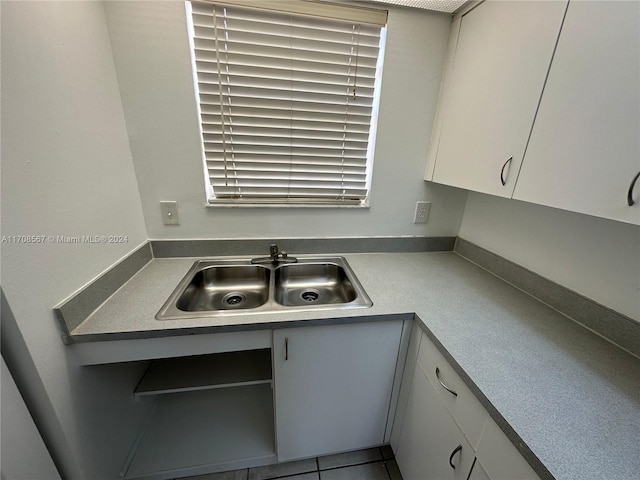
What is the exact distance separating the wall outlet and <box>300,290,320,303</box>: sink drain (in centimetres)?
75

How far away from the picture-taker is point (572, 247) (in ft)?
3.22

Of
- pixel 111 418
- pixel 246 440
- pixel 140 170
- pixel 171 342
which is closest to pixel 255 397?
pixel 246 440

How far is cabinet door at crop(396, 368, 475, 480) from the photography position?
2.59 feet

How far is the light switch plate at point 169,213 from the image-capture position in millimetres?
1278

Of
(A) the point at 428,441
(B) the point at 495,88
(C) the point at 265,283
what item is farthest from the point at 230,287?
(B) the point at 495,88

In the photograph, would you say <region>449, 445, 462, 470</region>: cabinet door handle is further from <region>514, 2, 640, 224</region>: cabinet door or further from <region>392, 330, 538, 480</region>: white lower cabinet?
<region>514, 2, 640, 224</region>: cabinet door

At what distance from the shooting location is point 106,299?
979 millimetres

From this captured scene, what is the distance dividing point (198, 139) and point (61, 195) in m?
0.59

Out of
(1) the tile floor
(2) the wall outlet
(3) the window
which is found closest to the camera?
(3) the window

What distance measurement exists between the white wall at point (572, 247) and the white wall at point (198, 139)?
0.31m

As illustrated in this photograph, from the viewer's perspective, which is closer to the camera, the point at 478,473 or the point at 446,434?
the point at 478,473

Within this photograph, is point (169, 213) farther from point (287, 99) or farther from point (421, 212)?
point (421, 212)

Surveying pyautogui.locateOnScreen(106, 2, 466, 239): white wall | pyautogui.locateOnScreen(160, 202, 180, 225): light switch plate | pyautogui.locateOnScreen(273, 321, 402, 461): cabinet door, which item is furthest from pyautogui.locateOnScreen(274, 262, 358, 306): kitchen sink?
pyautogui.locateOnScreen(160, 202, 180, 225): light switch plate

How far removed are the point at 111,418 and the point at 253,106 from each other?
1505 mm
